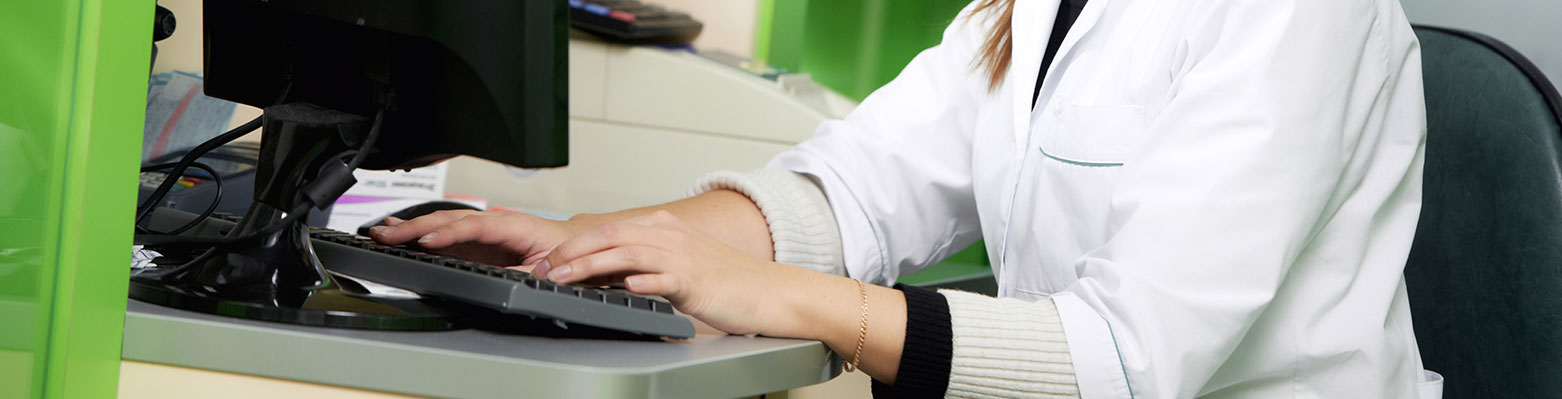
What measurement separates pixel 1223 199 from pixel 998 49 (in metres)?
0.40

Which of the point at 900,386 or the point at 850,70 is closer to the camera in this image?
the point at 900,386

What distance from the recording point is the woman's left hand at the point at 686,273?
2.22 feet

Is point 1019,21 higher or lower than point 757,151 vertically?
higher

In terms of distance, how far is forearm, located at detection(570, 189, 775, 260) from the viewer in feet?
3.25

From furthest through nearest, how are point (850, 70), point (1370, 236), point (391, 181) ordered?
1. point (850, 70)
2. point (391, 181)
3. point (1370, 236)

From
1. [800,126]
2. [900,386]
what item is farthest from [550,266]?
[800,126]

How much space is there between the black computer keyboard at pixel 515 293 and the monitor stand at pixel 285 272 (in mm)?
13

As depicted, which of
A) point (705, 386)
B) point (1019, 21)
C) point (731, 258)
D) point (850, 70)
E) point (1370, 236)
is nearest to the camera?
point (705, 386)

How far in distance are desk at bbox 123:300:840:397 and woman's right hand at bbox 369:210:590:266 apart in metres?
0.22

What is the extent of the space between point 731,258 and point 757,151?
0.97 m

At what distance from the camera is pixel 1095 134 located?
0.90 m

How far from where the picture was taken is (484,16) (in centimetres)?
65

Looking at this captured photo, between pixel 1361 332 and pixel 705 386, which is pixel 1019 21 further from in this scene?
pixel 705 386

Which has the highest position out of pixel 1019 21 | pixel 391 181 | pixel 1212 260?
pixel 1019 21
